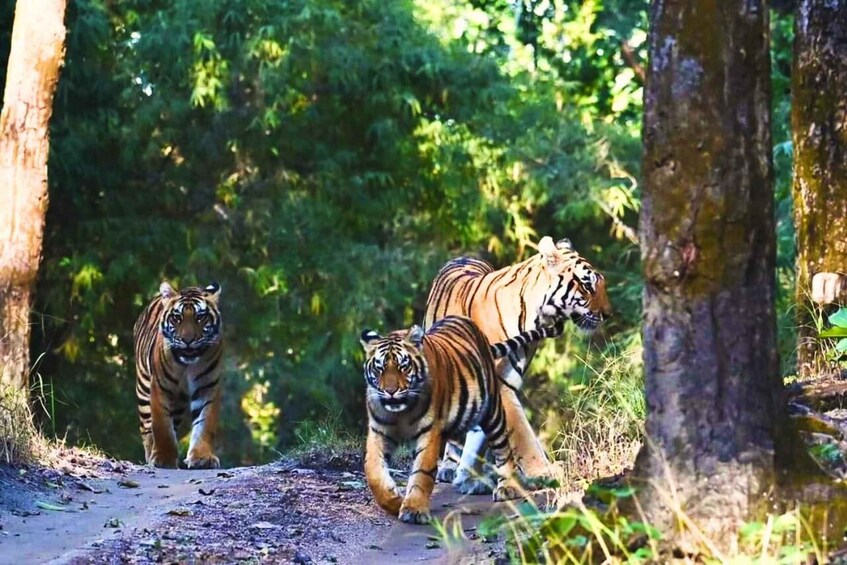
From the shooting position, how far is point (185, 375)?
1016cm

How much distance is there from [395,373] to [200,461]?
308cm

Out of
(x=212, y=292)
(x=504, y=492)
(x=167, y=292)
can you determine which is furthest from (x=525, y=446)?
(x=167, y=292)

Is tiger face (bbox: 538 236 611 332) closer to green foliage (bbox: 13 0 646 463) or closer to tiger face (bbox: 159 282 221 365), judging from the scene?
tiger face (bbox: 159 282 221 365)

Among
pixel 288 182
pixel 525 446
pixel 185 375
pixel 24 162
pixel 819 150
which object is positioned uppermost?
pixel 288 182

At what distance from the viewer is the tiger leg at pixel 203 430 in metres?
9.86

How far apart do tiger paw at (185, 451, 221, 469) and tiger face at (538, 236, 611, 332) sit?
246 centimetres

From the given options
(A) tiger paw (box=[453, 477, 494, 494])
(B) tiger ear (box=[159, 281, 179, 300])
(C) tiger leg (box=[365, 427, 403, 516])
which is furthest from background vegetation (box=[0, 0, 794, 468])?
(C) tiger leg (box=[365, 427, 403, 516])

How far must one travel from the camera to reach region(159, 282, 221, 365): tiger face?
10000 mm

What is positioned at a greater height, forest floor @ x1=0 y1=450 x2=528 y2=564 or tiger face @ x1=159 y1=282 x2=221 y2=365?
tiger face @ x1=159 y1=282 x2=221 y2=365

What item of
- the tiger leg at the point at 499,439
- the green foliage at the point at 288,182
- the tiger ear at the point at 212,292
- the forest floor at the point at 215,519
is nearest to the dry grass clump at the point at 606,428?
the tiger leg at the point at 499,439

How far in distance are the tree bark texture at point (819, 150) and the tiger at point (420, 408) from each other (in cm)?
167

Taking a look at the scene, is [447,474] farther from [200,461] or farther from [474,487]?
[200,461]

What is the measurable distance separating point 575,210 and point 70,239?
6.53 metres

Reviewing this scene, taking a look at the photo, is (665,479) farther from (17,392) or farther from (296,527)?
(17,392)
